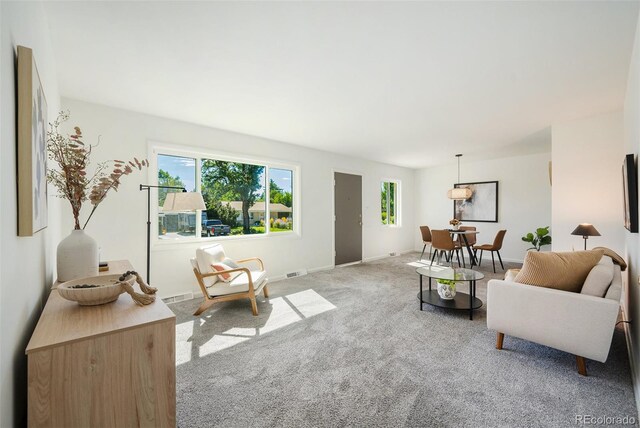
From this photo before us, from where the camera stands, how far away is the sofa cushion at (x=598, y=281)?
6.61 ft

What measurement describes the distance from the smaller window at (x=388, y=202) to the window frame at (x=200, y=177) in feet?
9.44

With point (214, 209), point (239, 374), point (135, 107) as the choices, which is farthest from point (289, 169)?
point (239, 374)

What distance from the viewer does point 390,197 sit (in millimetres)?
7871

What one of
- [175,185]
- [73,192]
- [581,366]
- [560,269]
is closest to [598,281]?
[560,269]

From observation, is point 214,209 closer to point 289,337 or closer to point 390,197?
point 289,337

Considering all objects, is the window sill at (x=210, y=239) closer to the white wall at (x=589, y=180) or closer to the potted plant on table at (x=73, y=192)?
the potted plant on table at (x=73, y=192)

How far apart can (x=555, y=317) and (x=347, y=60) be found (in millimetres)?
2578

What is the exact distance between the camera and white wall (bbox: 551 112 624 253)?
3600 millimetres

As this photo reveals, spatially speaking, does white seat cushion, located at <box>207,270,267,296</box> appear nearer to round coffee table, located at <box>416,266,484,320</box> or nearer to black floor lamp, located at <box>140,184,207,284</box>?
black floor lamp, located at <box>140,184,207,284</box>

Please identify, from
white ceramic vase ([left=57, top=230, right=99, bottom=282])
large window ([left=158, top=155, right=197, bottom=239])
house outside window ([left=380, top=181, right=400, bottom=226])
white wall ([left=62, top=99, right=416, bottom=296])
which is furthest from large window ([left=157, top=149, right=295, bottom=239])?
house outside window ([left=380, top=181, right=400, bottom=226])

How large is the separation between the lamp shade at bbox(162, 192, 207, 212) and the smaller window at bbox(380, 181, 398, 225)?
5.08 metres

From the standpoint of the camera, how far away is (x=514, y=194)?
6.65 m

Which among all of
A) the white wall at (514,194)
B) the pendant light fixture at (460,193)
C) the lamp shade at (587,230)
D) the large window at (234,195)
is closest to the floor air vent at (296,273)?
the large window at (234,195)

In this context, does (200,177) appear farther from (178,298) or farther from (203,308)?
(203,308)
